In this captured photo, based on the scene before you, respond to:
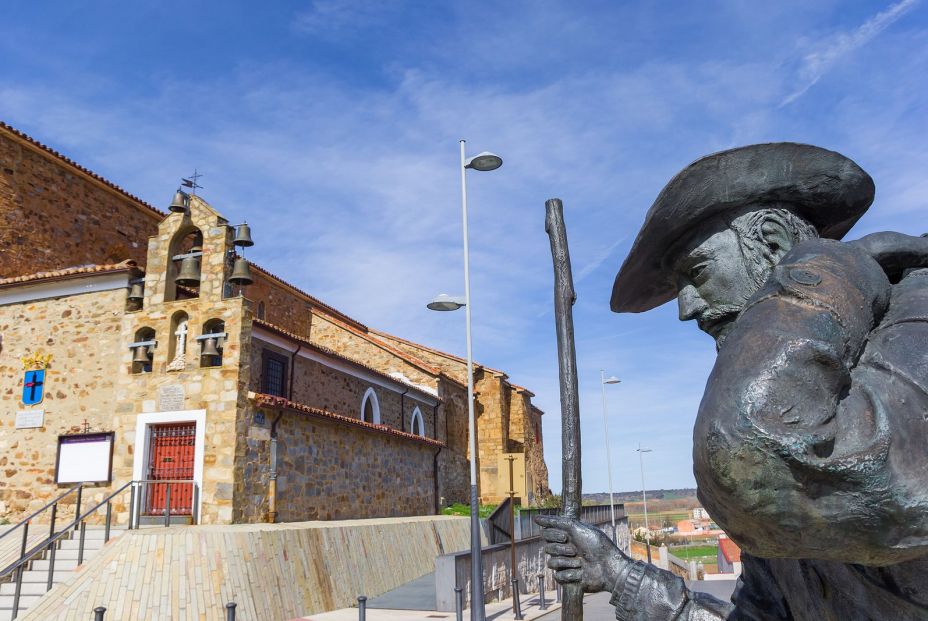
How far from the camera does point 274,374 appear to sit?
1773 cm

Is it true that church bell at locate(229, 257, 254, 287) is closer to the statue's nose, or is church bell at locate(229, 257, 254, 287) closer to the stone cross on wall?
the stone cross on wall

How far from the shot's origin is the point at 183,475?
45.9ft

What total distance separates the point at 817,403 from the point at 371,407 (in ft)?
73.4

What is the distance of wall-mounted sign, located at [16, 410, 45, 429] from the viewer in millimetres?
15305

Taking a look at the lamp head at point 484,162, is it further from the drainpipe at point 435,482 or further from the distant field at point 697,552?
the distant field at point 697,552

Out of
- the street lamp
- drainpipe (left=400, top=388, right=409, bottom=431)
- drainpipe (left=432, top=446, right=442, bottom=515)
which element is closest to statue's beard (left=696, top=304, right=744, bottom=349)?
the street lamp

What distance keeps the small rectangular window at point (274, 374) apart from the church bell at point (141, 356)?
284 cm

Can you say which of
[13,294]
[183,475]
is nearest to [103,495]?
[183,475]

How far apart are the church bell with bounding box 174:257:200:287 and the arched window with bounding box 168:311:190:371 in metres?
0.83

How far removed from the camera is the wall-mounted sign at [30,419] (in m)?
15.3

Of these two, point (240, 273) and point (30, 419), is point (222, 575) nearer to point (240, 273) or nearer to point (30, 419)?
point (240, 273)

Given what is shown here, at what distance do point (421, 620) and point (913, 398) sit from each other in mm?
12777

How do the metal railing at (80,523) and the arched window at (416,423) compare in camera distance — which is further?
the arched window at (416,423)

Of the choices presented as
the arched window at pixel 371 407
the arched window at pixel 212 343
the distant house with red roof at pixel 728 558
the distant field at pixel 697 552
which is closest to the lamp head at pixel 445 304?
the arched window at pixel 212 343
